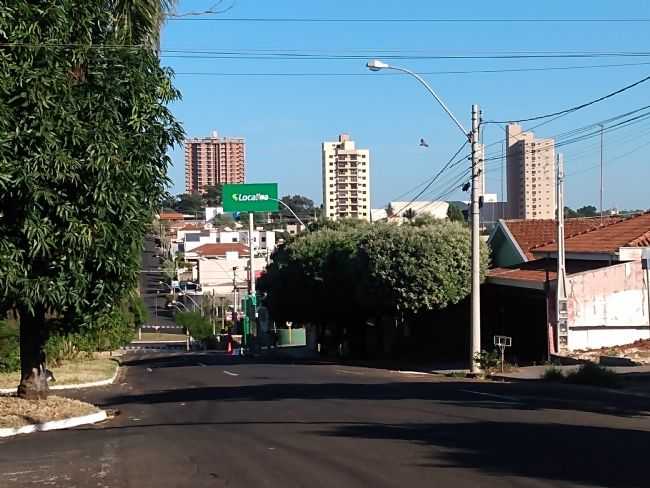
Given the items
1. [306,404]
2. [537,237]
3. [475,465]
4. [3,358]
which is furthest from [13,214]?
[537,237]

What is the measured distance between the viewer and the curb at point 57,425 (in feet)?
53.0

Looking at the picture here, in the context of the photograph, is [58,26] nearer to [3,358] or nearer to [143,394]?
[143,394]

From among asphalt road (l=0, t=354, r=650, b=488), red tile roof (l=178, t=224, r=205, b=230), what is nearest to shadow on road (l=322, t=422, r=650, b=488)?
asphalt road (l=0, t=354, r=650, b=488)

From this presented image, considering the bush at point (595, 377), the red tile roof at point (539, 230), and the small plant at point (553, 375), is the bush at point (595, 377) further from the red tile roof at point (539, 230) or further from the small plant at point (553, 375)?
the red tile roof at point (539, 230)

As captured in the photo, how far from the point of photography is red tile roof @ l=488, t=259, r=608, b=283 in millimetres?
33719

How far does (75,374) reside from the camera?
3288cm

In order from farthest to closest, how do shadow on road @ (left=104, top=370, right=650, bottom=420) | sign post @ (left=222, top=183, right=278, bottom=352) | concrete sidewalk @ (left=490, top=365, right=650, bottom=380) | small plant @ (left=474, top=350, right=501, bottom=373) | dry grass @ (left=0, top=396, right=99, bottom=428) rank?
sign post @ (left=222, top=183, right=278, bottom=352) < small plant @ (left=474, top=350, right=501, bottom=373) < concrete sidewalk @ (left=490, top=365, right=650, bottom=380) < shadow on road @ (left=104, top=370, right=650, bottom=420) < dry grass @ (left=0, top=396, right=99, bottom=428)

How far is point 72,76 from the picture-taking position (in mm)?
16047

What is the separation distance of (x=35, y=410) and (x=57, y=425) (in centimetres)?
71

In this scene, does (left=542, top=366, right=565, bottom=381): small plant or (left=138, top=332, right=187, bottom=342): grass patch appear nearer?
(left=542, top=366, right=565, bottom=381): small plant

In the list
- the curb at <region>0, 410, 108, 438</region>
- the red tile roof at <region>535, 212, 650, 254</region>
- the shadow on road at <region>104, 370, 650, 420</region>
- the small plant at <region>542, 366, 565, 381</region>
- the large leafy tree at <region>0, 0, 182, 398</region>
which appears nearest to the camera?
the large leafy tree at <region>0, 0, 182, 398</region>

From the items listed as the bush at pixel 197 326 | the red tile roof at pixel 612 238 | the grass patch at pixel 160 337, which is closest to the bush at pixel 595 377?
the red tile roof at pixel 612 238

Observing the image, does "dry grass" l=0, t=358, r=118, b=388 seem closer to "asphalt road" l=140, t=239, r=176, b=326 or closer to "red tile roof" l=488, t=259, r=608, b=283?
"red tile roof" l=488, t=259, r=608, b=283

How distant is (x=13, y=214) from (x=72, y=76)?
2541 millimetres
